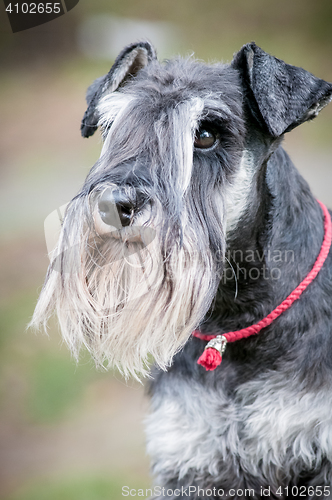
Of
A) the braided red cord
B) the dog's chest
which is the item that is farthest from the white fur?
the dog's chest

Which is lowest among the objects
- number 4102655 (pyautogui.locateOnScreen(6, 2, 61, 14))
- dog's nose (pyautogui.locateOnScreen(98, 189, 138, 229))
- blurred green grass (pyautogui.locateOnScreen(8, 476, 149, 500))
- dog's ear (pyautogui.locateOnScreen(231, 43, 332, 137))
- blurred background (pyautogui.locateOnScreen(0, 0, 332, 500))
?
blurred green grass (pyautogui.locateOnScreen(8, 476, 149, 500))

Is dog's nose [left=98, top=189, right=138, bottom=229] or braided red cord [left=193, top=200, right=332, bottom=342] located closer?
dog's nose [left=98, top=189, right=138, bottom=229]

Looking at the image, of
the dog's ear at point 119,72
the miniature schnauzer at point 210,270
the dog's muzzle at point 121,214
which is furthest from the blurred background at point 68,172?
the dog's muzzle at point 121,214

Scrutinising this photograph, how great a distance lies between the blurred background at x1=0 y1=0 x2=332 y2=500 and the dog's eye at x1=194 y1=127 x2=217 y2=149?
2.14 metres

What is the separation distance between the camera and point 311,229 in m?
1.94

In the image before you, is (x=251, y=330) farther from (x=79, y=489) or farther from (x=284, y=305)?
(x=79, y=489)

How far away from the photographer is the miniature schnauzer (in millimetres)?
1584

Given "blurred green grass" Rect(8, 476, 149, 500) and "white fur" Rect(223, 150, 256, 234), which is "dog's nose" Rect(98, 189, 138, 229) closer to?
"white fur" Rect(223, 150, 256, 234)

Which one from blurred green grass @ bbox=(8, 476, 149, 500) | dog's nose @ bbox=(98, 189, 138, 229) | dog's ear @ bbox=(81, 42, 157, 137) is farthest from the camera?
blurred green grass @ bbox=(8, 476, 149, 500)

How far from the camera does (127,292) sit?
1632 mm

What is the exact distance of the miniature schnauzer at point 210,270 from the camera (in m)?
1.58

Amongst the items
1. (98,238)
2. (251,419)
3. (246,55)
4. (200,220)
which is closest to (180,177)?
(200,220)

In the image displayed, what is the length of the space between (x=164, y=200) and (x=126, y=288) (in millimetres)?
301

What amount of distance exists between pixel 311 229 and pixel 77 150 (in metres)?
4.06
